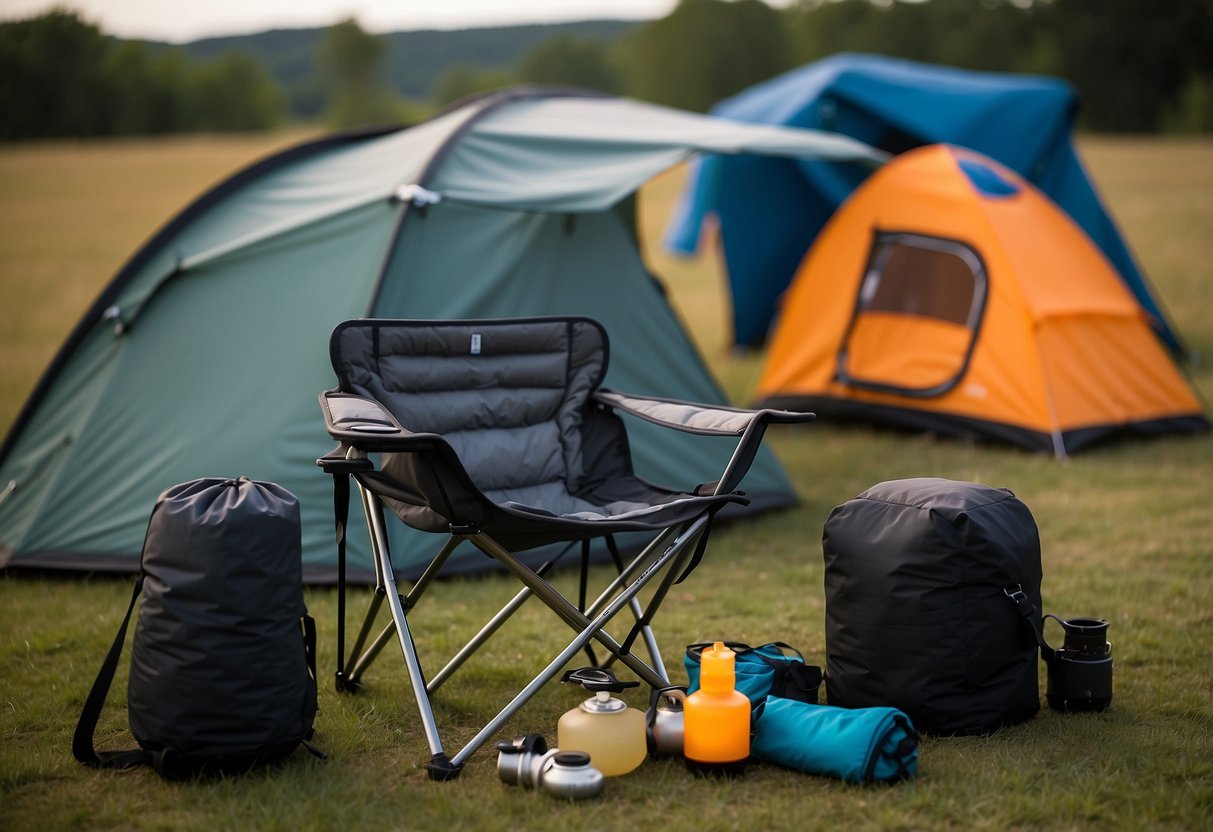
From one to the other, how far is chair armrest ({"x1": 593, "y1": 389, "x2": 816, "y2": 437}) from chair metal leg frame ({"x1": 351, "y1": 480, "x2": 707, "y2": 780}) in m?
0.24

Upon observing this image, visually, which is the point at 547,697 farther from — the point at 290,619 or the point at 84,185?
the point at 84,185

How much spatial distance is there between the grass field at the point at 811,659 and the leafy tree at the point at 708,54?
38.1m

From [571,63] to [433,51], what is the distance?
893cm

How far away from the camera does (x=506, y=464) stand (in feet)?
10.5

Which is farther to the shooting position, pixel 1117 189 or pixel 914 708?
Result: pixel 1117 189

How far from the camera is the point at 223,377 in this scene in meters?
4.07

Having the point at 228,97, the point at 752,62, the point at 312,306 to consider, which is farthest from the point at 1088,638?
the point at 752,62

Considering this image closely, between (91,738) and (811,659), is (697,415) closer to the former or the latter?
(811,659)

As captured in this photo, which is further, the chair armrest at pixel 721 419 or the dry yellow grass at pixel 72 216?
the dry yellow grass at pixel 72 216

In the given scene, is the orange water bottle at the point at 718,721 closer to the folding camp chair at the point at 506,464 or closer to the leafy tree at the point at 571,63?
the folding camp chair at the point at 506,464

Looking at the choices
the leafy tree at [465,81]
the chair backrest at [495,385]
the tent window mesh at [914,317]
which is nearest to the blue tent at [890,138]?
the tent window mesh at [914,317]

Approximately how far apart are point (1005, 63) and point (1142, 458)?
1397 inches

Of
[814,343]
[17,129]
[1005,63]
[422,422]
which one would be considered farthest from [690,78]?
[422,422]

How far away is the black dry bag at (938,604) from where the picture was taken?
103 inches
